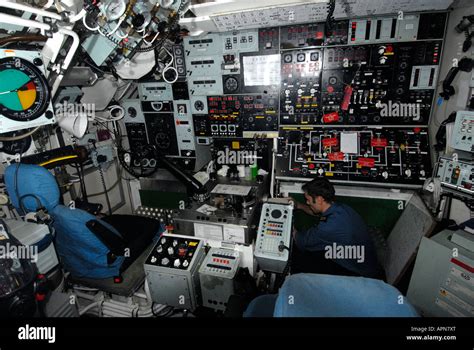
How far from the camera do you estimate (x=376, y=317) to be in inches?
30.1

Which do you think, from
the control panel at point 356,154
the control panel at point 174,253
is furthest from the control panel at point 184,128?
the control panel at point 174,253

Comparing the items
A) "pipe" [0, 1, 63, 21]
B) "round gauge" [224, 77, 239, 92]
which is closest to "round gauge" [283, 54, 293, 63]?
"round gauge" [224, 77, 239, 92]

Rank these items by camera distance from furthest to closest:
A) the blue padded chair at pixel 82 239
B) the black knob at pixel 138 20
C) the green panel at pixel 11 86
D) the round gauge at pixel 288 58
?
the round gauge at pixel 288 58, the black knob at pixel 138 20, the blue padded chair at pixel 82 239, the green panel at pixel 11 86

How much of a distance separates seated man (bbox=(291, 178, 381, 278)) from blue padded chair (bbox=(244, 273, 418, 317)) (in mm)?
1406

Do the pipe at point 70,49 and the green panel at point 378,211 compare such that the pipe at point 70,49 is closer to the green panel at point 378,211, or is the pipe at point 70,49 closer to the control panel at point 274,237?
the control panel at point 274,237

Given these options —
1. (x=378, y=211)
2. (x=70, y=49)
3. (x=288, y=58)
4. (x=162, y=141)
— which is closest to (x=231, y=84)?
(x=288, y=58)

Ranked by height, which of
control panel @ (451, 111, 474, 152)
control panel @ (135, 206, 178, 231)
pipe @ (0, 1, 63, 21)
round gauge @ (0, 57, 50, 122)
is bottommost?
control panel @ (135, 206, 178, 231)

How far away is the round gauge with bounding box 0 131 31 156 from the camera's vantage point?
2.31m

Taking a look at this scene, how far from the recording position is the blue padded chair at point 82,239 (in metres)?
1.90

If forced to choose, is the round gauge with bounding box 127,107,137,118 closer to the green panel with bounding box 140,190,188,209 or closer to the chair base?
the green panel with bounding box 140,190,188,209

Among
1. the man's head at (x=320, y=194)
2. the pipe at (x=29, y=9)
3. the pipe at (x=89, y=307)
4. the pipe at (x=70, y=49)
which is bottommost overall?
the pipe at (x=89, y=307)

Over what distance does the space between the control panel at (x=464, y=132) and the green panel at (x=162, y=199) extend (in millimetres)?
2872

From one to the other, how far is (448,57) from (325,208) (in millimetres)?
1998

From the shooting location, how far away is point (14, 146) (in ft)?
7.88
